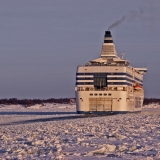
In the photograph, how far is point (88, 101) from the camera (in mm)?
49375

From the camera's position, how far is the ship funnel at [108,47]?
58688mm

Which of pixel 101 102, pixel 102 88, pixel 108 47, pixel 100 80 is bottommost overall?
pixel 101 102

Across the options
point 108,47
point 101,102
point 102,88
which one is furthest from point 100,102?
point 108,47

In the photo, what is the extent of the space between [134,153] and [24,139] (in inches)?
215

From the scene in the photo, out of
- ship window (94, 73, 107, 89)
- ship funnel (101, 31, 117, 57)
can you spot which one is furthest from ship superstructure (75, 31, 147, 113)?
ship funnel (101, 31, 117, 57)

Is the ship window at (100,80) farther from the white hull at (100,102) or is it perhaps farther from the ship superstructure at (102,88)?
the white hull at (100,102)

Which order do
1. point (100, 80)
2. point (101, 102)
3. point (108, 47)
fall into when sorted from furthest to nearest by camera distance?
point (108, 47)
point (100, 80)
point (101, 102)

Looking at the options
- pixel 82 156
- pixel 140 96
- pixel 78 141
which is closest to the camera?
pixel 82 156

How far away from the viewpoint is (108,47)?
58.8 meters

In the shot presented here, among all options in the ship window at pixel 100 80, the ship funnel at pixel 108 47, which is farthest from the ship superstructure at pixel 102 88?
the ship funnel at pixel 108 47

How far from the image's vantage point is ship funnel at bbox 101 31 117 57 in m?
58.7

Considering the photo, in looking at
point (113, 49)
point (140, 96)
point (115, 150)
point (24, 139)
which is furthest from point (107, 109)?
point (115, 150)

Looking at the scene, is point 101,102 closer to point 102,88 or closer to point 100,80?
point 102,88

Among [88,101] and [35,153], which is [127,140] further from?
[88,101]
